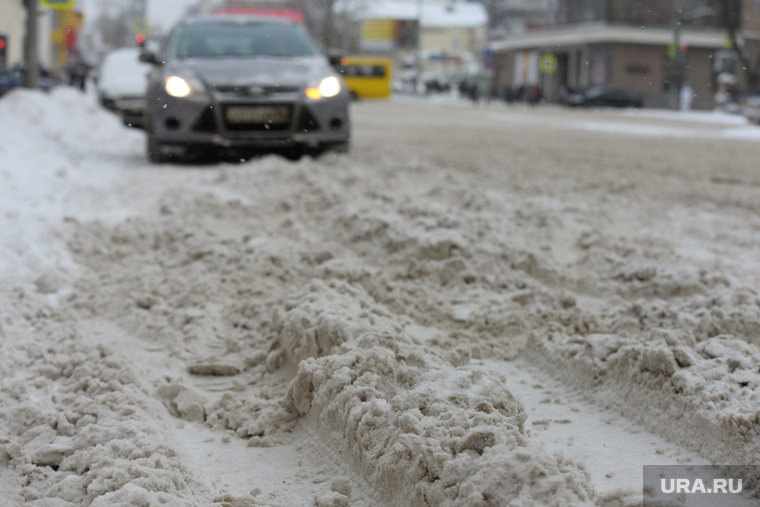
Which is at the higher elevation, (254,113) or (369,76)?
(369,76)

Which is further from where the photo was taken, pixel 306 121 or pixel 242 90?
pixel 306 121

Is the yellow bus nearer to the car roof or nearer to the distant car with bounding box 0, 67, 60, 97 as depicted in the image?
the distant car with bounding box 0, 67, 60, 97

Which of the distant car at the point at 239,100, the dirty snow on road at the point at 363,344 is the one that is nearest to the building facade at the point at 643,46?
the distant car at the point at 239,100

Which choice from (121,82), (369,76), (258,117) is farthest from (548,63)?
(258,117)

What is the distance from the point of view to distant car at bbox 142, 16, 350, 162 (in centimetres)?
917

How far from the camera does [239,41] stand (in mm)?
10188

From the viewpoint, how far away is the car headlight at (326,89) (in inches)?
373

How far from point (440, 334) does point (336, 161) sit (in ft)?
19.1

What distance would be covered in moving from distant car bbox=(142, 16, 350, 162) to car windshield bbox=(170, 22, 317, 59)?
0.4 inches

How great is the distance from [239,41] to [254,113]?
143 centimetres

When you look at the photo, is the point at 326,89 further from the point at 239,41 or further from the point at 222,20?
the point at 222,20

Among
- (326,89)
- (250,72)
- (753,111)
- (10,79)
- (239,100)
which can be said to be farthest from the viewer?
(753,111)

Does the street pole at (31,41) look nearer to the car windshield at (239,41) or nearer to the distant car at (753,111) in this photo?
the car windshield at (239,41)

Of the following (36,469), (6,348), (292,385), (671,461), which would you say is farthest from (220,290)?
(671,461)
